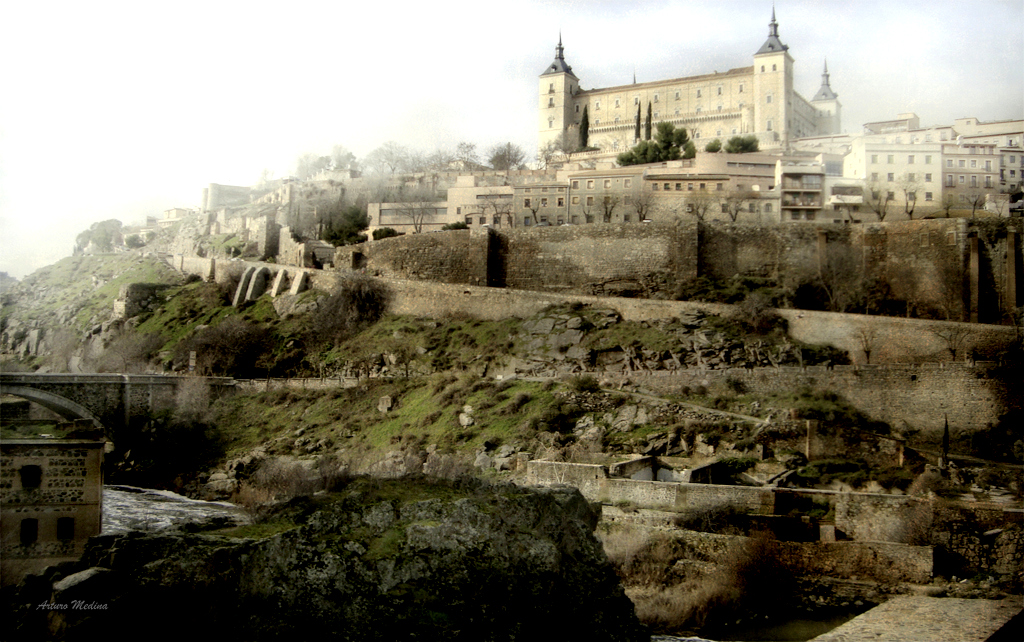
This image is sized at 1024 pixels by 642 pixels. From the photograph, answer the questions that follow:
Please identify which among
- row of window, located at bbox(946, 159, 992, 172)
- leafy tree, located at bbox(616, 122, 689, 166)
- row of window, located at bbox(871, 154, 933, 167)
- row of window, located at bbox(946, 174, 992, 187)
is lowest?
row of window, located at bbox(946, 174, 992, 187)

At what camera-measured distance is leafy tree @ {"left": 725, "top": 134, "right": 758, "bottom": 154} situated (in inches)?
1624

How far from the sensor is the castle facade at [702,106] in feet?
147

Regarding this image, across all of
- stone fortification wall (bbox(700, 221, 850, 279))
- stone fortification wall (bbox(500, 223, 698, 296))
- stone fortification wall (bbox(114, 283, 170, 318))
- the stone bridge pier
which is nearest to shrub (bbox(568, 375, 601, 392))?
stone fortification wall (bbox(500, 223, 698, 296))

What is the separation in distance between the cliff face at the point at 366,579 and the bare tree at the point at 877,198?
83.9 feet

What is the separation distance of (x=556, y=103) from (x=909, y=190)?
93.8 ft

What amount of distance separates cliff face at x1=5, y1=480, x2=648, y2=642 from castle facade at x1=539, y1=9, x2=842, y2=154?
3345 centimetres

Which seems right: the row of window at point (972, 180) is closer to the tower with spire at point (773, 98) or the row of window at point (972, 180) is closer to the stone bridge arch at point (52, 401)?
the tower with spire at point (773, 98)

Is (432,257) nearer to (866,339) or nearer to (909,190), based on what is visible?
(866,339)

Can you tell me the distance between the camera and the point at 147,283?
38219 millimetres

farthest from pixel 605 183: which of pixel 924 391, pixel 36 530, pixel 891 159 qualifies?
pixel 36 530

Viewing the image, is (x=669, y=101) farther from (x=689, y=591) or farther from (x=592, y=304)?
(x=689, y=591)

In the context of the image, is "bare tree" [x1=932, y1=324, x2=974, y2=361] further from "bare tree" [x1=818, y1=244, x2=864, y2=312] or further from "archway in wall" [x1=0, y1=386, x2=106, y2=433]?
"archway in wall" [x1=0, y1=386, x2=106, y2=433]

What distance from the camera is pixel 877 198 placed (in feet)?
106

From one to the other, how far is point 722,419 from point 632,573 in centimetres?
648
